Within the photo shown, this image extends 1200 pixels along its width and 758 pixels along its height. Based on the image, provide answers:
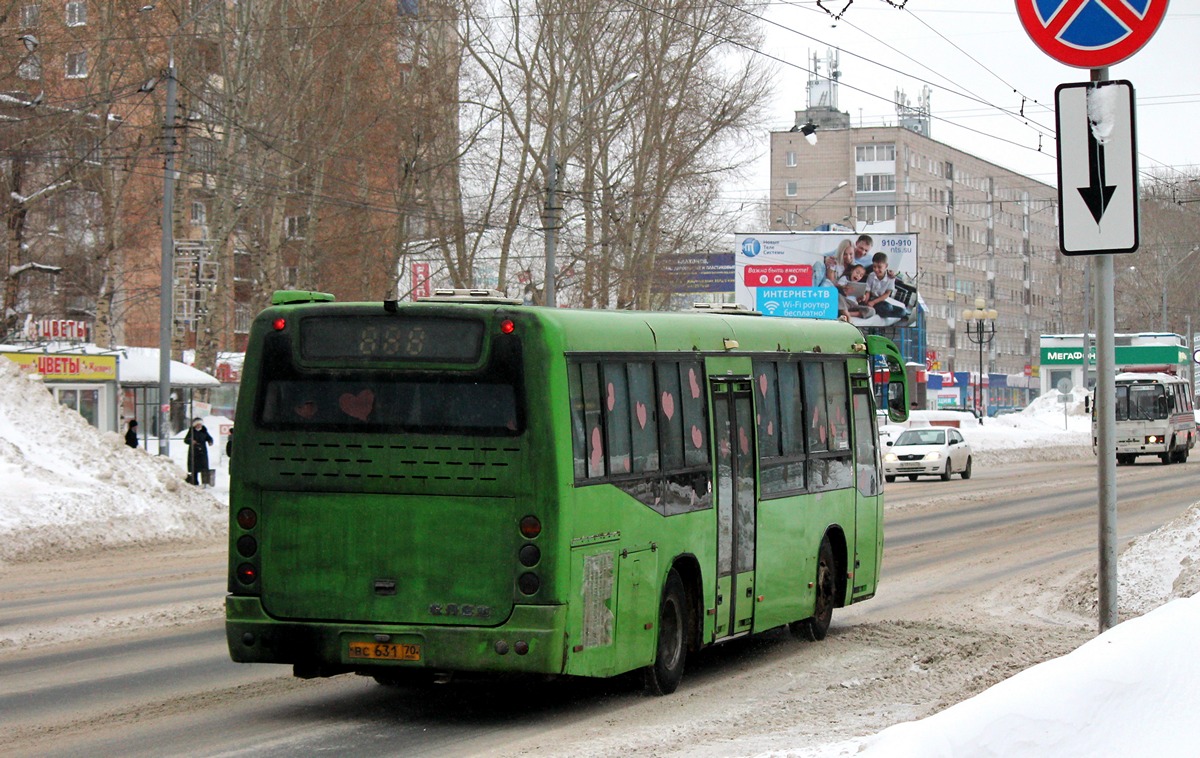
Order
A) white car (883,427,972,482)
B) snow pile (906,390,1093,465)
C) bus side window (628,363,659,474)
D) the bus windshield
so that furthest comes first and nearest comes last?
snow pile (906,390,1093,465) < the bus windshield < white car (883,427,972,482) < bus side window (628,363,659,474)

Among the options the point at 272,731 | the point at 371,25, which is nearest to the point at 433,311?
the point at 272,731

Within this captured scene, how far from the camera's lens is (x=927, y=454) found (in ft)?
147

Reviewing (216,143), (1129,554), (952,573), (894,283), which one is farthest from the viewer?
(894,283)

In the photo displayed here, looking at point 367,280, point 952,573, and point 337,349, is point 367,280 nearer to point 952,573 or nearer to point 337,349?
point 952,573

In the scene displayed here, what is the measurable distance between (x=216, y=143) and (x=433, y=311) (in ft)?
124

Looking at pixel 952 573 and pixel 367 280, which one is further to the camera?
pixel 367 280

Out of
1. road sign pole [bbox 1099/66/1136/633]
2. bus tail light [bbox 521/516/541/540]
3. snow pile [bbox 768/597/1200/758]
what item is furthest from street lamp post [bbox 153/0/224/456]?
snow pile [bbox 768/597/1200/758]

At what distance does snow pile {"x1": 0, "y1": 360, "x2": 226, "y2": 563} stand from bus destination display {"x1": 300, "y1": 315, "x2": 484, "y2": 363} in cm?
1338

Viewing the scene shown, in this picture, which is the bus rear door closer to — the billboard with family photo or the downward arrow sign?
the downward arrow sign

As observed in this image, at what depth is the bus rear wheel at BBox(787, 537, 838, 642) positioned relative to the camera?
43.6 ft

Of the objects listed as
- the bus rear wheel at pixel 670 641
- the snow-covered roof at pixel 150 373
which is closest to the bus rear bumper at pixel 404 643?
the bus rear wheel at pixel 670 641

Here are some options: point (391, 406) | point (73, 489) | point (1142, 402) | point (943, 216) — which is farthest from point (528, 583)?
point (943, 216)

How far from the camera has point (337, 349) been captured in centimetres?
975

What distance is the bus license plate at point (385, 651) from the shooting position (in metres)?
9.31
